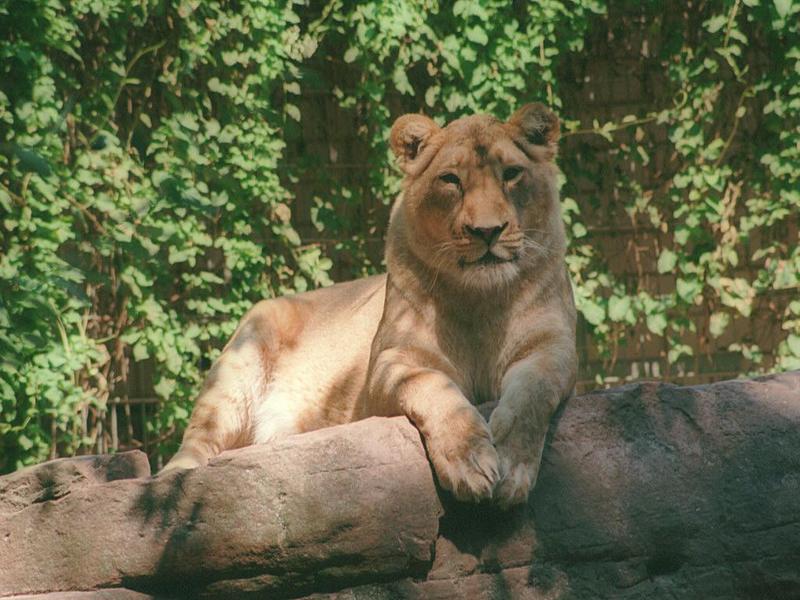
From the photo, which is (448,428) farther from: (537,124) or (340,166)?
(340,166)

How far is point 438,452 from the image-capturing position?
121 inches

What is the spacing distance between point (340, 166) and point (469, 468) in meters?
4.01

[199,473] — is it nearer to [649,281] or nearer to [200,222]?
[200,222]

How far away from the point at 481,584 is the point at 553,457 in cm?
42

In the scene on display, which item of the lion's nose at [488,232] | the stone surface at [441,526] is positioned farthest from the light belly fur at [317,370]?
the stone surface at [441,526]

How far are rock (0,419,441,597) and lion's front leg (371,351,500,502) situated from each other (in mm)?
75

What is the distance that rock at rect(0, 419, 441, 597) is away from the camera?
9.97 feet

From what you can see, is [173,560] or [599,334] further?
[599,334]

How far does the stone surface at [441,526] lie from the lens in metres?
3.04

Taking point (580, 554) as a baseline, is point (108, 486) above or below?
above

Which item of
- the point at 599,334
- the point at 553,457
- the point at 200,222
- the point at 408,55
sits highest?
the point at 408,55

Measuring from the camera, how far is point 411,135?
13.6ft

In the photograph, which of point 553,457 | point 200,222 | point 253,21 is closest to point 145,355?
point 200,222

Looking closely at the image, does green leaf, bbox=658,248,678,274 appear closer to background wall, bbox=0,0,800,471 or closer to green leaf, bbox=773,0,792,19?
background wall, bbox=0,0,800,471
